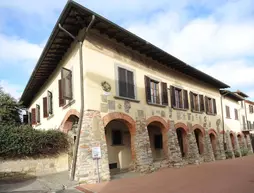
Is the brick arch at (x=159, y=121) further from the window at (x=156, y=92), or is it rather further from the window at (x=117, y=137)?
the window at (x=117, y=137)

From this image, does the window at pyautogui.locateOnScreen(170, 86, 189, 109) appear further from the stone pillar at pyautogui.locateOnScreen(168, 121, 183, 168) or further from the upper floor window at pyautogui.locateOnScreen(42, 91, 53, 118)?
the upper floor window at pyautogui.locateOnScreen(42, 91, 53, 118)

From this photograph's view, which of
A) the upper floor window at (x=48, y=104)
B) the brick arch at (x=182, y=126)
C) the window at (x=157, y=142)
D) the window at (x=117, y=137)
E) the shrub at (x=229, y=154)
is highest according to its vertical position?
the upper floor window at (x=48, y=104)

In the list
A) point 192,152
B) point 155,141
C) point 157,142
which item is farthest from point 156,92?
point 192,152

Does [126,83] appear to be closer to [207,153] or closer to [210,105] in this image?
[207,153]

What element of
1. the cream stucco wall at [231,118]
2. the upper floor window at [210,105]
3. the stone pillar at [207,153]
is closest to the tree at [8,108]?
the stone pillar at [207,153]

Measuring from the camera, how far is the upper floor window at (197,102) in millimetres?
17734

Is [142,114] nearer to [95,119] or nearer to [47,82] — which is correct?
[95,119]

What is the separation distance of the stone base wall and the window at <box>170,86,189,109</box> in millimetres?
7198

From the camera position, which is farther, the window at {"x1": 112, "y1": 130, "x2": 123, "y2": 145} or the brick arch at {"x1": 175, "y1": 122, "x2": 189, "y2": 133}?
the brick arch at {"x1": 175, "y1": 122, "x2": 189, "y2": 133}

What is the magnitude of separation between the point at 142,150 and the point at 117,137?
2.43 metres

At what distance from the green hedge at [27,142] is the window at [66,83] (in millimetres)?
1915

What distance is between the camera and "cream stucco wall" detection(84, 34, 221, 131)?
34.1 feet

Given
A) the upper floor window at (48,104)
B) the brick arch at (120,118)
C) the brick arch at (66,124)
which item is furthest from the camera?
the upper floor window at (48,104)

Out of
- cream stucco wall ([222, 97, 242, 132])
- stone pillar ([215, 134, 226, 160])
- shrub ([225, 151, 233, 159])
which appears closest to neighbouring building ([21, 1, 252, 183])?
stone pillar ([215, 134, 226, 160])
